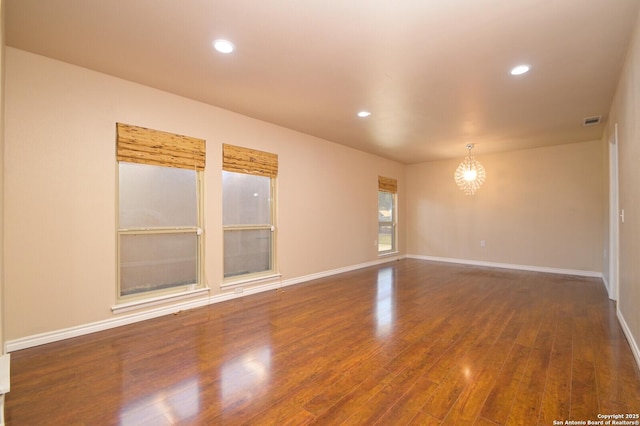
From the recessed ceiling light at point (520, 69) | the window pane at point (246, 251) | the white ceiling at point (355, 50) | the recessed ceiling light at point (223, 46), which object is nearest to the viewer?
the white ceiling at point (355, 50)

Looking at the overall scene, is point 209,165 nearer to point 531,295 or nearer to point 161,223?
point 161,223

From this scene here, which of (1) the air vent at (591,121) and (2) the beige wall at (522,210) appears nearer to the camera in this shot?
(1) the air vent at (591,121)

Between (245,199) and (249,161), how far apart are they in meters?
0.57

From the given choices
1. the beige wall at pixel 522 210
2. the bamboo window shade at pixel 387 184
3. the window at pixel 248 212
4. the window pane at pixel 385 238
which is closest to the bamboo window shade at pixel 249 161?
the window at pixel 248 212

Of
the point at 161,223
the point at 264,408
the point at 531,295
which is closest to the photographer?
the point at 264,408

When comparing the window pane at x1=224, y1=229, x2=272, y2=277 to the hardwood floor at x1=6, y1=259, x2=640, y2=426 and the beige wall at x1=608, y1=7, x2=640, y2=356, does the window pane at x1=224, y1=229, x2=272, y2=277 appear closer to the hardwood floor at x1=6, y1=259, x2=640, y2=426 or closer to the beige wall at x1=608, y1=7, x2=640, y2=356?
the hardwood floor at x1=6, y1=259, x2=640, y2=426

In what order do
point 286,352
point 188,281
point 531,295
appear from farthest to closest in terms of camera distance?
point 531,295 → point 188,281 → point 286,352

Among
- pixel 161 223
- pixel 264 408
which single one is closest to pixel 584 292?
pixel 264 408

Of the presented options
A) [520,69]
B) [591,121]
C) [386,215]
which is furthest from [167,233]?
[591,121]

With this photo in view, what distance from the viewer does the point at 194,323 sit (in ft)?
10.9

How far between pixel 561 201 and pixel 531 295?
2735mm

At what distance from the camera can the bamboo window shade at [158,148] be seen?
130 inches

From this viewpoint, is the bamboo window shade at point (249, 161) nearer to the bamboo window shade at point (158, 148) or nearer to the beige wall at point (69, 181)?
the beige wall at point (69, 181)

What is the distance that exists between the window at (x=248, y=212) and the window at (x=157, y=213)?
1.45ft
